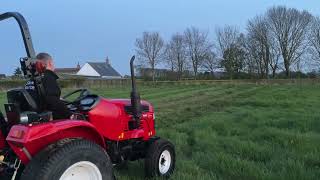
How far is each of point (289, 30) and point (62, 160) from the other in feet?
247

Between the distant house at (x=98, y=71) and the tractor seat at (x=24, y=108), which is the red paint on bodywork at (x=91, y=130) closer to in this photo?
the tractor seat at (x=24, y=108)

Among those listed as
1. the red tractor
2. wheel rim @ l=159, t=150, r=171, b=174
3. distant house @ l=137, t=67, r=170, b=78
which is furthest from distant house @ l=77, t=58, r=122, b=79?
the red tractor

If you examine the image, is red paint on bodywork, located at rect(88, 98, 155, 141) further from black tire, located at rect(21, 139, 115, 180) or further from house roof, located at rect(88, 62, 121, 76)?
house roof, located at rect(88, 62, 121, 76)

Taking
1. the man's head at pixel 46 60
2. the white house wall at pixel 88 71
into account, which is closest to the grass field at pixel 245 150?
the man's head at pixel 46 60

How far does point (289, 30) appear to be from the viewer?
7650cm

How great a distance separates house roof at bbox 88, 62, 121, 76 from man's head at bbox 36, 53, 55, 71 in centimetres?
9504

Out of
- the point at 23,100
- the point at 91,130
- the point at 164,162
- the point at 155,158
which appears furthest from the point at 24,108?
the point at 164,162

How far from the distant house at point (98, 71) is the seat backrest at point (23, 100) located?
9231cm

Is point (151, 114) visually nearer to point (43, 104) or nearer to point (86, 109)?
point (86, 109)

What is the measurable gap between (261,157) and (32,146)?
13.7 ft

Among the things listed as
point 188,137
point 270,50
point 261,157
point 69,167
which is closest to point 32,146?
point 69,167

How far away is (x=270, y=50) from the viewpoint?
74812mm

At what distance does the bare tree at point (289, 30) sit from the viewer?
74919mm

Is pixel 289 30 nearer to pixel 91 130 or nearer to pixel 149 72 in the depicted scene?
pixel 149 72
